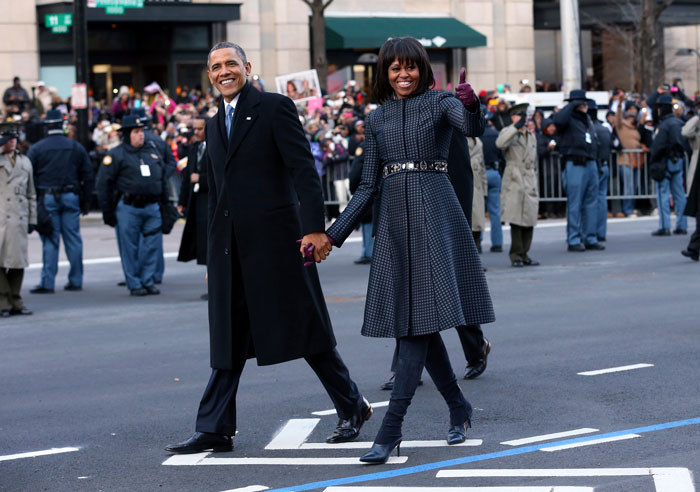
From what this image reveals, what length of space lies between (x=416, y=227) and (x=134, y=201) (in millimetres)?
8480

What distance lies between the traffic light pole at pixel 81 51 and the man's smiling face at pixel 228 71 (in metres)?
18.0

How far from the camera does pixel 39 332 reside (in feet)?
38.3

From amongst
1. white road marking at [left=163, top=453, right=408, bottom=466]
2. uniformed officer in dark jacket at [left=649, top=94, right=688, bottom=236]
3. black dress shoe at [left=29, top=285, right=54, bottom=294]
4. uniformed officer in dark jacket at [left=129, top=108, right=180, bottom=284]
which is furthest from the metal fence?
white road marking at [left=163, top=453, right=408, bottom=466]

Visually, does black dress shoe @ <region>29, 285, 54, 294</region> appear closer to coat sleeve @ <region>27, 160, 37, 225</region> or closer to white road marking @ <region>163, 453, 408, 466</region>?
coat sleeve @ <region>27, 160, 37, 225</region>

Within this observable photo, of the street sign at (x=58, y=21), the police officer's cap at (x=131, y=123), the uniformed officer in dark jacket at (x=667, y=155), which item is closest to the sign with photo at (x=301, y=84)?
the street sign at (x=58, y=21)

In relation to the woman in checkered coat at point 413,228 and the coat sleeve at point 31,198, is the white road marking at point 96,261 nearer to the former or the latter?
the coat sleeve at point 31,198

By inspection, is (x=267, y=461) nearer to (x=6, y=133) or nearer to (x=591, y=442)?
(x=591, y=442)

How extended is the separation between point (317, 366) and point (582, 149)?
1100 cm

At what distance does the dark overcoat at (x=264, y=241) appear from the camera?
253 inches

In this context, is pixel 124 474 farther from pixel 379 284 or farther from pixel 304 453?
pixel 379 284

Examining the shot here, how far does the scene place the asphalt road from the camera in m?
5.98

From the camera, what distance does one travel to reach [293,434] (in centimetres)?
693

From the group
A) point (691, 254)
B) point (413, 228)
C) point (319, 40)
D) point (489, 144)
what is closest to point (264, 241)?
point (413, 228)

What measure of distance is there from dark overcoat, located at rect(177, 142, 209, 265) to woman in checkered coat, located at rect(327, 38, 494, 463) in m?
6.01
